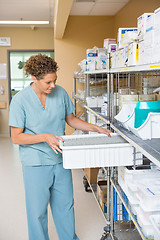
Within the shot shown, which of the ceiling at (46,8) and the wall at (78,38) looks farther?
the wall at (78,38)

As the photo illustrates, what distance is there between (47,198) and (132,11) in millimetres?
3853

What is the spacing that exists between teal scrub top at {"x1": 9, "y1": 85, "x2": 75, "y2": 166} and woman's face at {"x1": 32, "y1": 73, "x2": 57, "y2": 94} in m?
0.12

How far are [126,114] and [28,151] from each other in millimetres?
820

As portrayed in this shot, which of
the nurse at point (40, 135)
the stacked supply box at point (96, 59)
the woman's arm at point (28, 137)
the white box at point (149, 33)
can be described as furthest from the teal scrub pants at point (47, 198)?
the stacked supply box at point (96, 59)

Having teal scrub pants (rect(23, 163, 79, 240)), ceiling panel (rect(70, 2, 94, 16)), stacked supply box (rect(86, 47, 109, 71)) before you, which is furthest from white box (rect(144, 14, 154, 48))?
ceiling panel (rect(70, 2, 94, 16))

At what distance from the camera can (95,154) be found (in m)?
1.88

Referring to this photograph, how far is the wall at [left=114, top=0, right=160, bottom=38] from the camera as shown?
4192 millimetres

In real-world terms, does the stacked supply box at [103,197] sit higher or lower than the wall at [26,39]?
lower

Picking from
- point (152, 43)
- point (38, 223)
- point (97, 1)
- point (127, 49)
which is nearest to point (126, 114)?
point (127, 49)

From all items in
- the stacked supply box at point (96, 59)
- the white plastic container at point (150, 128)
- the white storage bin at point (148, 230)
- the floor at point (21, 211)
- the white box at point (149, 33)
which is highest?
the stacked supply box at point (96, 59)

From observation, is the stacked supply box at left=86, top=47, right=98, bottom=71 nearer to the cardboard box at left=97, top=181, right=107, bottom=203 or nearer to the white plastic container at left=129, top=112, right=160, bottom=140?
the cardboard box at left=97, top=181, right=107, bottom=203

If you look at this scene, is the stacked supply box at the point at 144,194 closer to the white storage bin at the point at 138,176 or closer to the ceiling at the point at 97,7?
the white storage bin at the point at 138,176

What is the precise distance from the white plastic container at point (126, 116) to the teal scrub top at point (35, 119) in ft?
1.67

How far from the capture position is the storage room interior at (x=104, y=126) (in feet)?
5.64
